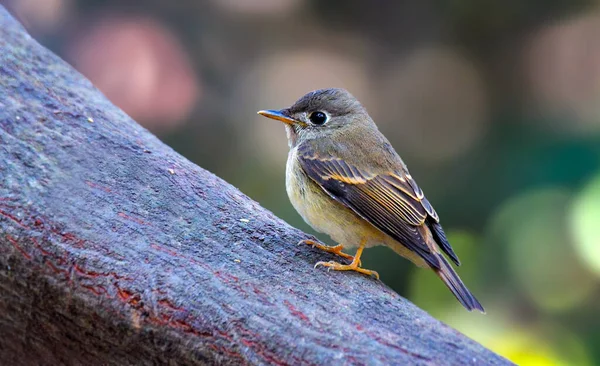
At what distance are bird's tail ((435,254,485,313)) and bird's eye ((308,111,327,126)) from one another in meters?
1.02

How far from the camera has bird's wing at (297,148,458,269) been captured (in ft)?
9.81

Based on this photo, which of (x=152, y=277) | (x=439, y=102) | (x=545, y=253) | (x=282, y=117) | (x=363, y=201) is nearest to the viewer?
(x=152, y=277)

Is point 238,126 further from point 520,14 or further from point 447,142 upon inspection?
point 520,14

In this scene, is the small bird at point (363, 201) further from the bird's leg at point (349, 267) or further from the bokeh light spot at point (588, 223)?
the bokeh light spot at point (588, 223)

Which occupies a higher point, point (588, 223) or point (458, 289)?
point (588, 223)

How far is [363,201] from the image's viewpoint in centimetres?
308

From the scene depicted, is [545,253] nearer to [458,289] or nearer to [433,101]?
[458,289]

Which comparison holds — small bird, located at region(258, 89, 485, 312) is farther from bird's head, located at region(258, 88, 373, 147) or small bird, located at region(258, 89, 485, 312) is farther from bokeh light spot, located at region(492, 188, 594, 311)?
bokeh light spot, located at region(492, 188, 594, 311)

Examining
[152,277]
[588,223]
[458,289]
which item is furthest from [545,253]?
[152,277]

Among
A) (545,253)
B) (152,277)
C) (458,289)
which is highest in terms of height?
(545,253)

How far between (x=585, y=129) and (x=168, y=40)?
10.4 feet

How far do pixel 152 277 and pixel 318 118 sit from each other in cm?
151

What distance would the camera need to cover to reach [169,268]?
2.45m

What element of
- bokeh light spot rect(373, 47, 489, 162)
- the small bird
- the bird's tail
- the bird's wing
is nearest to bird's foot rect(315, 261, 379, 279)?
the small bird
